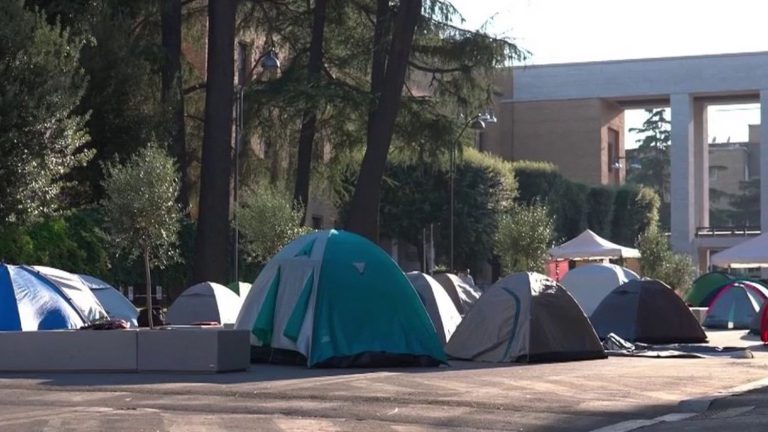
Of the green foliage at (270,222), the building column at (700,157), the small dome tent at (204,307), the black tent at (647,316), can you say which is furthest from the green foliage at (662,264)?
the small dome tent at (204,307)

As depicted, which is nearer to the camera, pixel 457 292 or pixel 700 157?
pixel 457 292

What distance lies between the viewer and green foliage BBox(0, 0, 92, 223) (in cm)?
2661

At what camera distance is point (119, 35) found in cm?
3238

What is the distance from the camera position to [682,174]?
273 ft

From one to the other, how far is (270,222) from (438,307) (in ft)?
39.1

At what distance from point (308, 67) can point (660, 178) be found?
362ft

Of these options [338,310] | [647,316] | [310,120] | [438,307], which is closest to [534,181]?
[310,120]

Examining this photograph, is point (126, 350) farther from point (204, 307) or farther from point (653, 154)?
point (653, 154)

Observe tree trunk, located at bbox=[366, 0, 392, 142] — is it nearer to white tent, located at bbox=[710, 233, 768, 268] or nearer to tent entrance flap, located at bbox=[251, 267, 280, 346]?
white tent, located at bbox=[710, 233, 768, 268]

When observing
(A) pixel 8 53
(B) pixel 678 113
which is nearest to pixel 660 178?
(B) pixel 678 113

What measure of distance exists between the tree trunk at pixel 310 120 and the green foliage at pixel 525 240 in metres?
12.5

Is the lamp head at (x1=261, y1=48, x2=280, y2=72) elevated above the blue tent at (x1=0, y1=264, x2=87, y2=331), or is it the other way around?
Result: the lamp head at (x1=261, y1=48, x2=280, y2=72)

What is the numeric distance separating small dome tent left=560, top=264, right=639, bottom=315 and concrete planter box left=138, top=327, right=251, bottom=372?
68.3ft

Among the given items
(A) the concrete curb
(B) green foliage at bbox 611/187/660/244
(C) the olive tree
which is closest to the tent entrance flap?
(C) the olive tree
